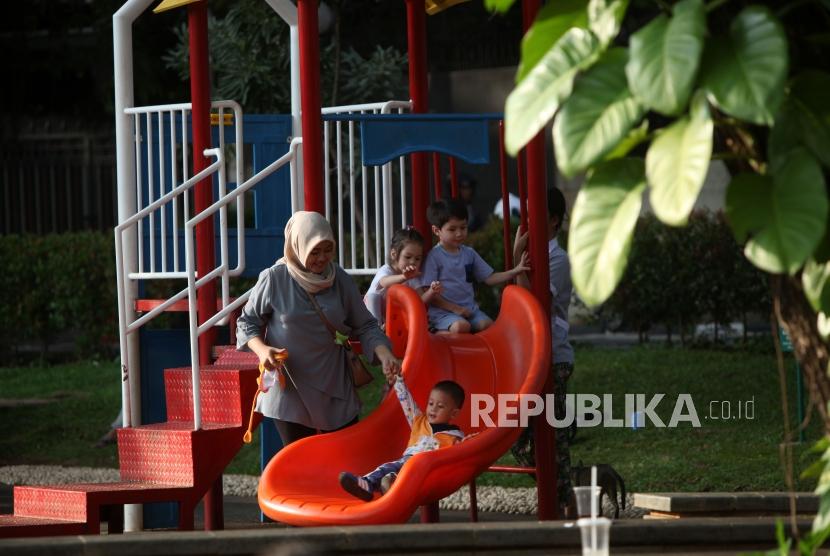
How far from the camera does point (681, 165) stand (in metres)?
4.06

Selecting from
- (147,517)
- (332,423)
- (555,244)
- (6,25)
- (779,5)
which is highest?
(6,25)

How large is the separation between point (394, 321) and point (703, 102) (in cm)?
421

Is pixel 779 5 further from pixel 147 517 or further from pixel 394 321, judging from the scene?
pixel 147 517

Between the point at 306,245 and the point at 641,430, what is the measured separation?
5.35 m

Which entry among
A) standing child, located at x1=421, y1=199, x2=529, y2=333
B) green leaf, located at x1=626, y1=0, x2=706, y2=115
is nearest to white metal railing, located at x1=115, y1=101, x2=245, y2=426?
standing child, located at x1=421, y1=199, x2=529, y2=333

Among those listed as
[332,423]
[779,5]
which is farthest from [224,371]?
[779,5]

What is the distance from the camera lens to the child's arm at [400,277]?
817cm

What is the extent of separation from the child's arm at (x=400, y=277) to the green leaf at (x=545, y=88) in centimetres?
388

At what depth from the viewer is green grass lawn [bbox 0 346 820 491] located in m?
10.6

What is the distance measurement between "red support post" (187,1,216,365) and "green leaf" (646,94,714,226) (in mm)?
5164

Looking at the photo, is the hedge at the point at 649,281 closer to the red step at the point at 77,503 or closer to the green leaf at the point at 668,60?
the red step at the point at 77,503

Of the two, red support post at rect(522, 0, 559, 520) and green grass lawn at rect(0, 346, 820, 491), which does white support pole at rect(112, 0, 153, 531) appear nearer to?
red support post at rect(522, 0, 559, 520)

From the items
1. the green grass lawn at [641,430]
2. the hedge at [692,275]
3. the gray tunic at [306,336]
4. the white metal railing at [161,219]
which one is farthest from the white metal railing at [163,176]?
the hedge at [692,275]

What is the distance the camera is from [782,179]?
4215mm
